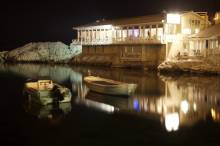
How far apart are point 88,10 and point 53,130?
100554 mm

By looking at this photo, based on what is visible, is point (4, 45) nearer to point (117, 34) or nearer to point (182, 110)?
point (117, 34)

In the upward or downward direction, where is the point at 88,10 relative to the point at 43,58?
upward

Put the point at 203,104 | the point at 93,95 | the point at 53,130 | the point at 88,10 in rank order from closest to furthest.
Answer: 1. the point at 53,130
2. the point at 203,104
3. the point at 93,95
4. the point at 88,10

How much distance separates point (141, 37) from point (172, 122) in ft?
110

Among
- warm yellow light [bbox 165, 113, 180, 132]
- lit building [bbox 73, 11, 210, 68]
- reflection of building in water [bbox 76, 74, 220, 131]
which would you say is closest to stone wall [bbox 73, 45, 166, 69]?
lit building [bbox 73, 11, 210, 68]

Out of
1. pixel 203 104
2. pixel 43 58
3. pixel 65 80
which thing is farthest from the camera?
pixel 43 58

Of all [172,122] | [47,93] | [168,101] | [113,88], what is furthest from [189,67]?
[172,122]

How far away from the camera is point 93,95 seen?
1253 inches

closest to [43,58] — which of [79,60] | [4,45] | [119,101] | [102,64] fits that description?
[79,60]

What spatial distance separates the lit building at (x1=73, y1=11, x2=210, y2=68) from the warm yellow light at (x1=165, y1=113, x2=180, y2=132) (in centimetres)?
2822

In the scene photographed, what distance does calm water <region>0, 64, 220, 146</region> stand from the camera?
62.2ft

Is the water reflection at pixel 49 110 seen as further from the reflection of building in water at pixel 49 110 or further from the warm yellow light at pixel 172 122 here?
the warm yellow light at pixel 172 122

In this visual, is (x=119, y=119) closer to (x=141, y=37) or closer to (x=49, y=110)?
(x=49, y=110)

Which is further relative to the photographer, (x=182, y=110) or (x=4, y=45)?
(x=4, y=45)
